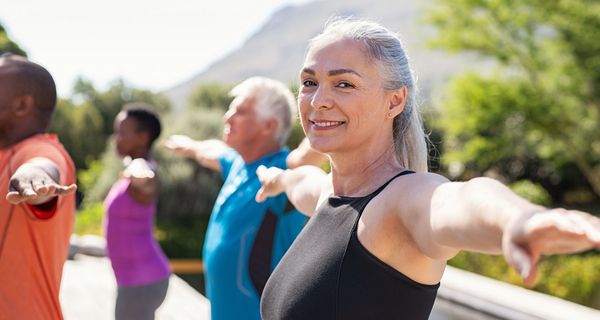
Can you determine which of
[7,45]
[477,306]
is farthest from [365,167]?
[7,45]

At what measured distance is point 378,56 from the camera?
1.73 m

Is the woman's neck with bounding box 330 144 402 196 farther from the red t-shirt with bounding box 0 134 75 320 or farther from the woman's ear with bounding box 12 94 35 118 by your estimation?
the woman's ear with bounding box 12 94 35 118

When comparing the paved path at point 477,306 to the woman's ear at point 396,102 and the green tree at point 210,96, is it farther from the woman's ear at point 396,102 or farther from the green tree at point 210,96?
the green tree at point 210,96

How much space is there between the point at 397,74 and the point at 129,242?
9.44 feet

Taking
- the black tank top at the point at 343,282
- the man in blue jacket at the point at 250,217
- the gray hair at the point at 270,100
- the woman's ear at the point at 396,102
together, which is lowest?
the man in blue jacket at the point at 250,217

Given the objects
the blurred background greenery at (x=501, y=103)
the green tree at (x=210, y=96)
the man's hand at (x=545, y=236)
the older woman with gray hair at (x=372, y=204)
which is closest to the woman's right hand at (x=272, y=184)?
the older woman with gray hair at (x=372, y=204)

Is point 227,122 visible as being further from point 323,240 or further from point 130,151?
point 323,240

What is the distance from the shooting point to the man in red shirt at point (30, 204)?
2.16 m

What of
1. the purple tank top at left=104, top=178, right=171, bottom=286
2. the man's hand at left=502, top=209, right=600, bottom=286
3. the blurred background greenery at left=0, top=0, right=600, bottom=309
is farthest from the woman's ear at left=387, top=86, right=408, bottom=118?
the blurred background greenery at left=0, top=0, right=600, bottom=309

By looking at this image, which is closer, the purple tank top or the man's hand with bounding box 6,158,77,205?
the man's hand with bounding box 6,158,77,205

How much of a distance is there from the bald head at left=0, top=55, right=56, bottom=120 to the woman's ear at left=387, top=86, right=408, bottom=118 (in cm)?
117

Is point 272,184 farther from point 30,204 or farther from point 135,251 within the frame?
point 135,251

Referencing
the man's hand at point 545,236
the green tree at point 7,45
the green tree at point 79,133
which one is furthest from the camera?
the green tree at point 79,133

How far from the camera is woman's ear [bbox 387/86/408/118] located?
5.74ft
